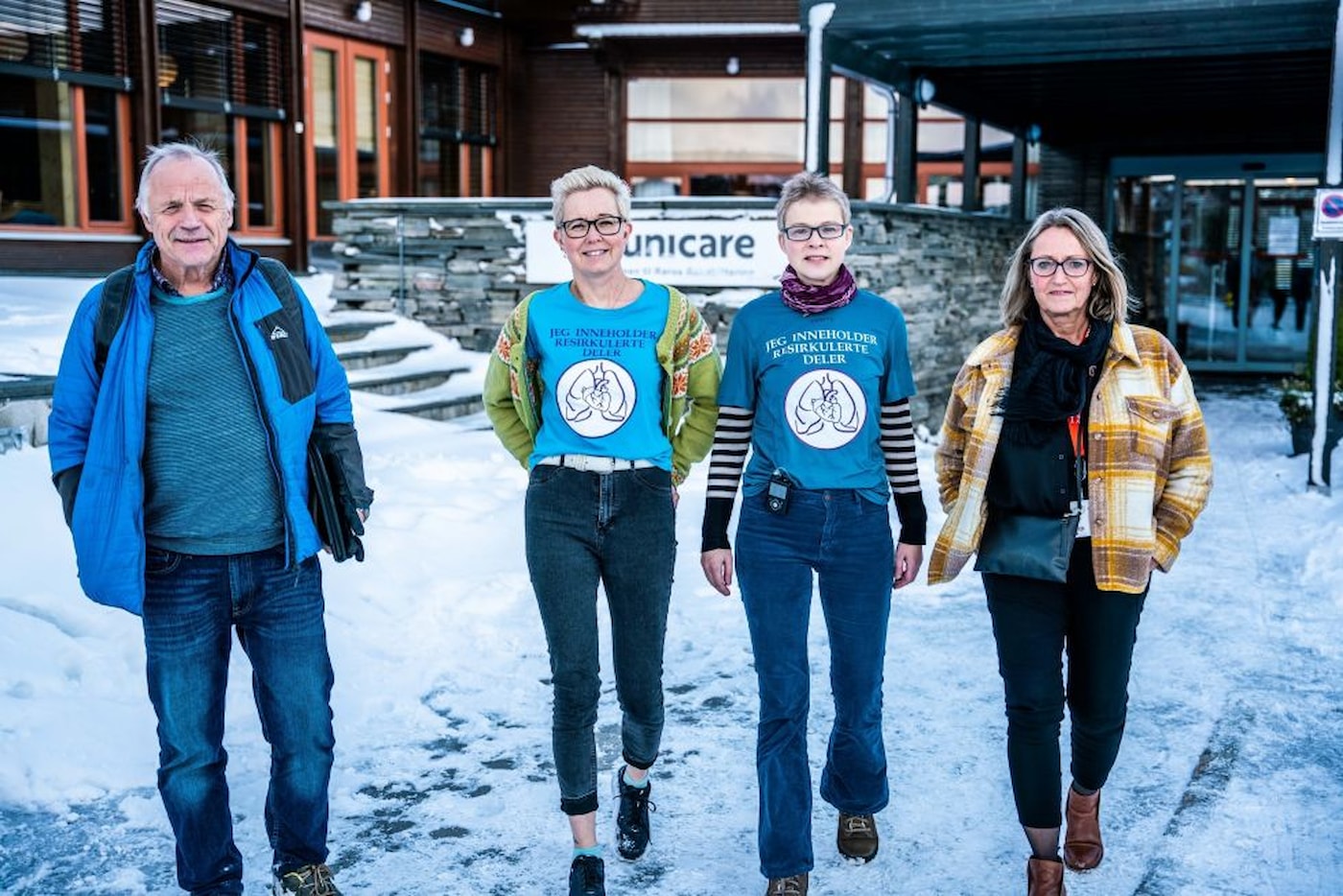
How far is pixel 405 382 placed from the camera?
11000 mm

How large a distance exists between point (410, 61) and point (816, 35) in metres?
9.62

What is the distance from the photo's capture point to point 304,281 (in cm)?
1614

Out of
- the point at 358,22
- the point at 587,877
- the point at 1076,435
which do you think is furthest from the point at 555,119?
the point at 587,877

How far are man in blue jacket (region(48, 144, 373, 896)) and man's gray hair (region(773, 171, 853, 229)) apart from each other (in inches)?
49.2

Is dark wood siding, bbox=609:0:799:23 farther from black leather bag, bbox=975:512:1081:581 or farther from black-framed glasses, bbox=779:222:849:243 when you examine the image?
black leather bag, bbox=975:512:1081:581

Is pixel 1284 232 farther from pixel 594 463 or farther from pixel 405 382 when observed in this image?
pixel 594 463

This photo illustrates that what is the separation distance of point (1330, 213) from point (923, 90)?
4.94 m

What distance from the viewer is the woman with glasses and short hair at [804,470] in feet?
11.5

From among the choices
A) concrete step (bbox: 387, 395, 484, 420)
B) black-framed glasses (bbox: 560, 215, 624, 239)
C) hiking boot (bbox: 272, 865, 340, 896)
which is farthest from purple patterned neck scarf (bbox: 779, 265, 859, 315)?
concrete step (bbox: 387, 395, 484, 420)

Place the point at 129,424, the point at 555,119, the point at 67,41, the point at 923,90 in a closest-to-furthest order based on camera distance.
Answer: the point at 129,424 < the point at 923,90 < the point at 67,41 < the point at 555,119

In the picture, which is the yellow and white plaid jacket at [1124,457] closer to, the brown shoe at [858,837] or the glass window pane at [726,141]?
the brown shoe at [858,837]

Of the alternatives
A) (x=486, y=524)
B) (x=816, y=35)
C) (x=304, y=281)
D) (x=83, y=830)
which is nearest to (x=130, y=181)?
(x=304, y=281)

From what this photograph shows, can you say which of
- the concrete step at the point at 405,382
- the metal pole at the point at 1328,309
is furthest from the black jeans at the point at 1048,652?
the concrete step at the point at 405,382

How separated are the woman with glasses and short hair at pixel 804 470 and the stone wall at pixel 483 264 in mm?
7756
